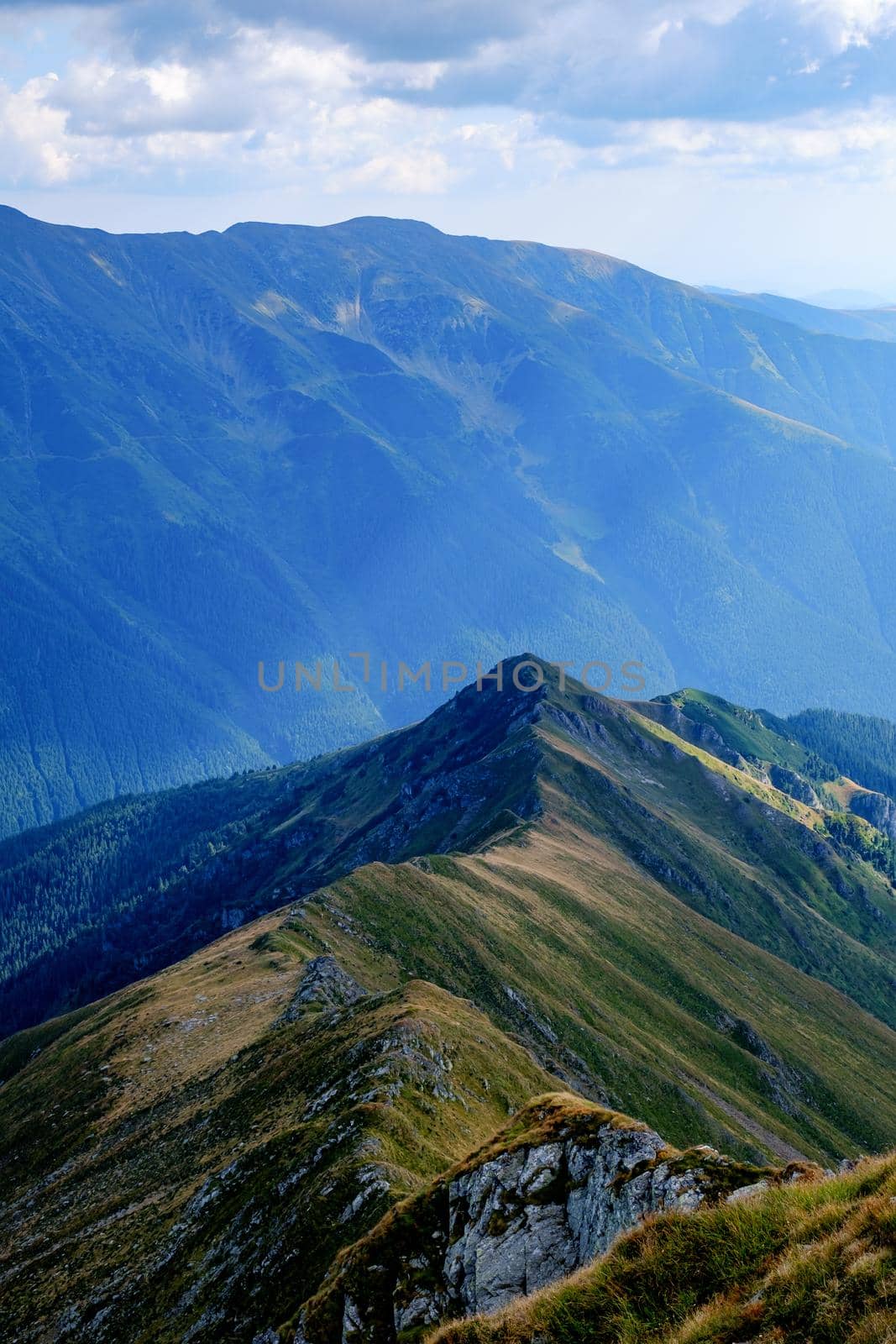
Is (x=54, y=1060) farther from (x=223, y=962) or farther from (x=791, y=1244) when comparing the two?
(x=791, y=1244)

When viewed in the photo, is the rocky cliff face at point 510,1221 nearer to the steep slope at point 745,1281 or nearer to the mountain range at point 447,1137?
the mountain range at point 447,1137

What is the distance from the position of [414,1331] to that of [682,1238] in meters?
13.8

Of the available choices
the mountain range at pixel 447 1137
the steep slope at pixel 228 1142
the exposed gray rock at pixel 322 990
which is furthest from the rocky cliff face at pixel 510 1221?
the exposed gray rock at pixel 322 990

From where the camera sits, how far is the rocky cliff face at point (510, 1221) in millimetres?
35312

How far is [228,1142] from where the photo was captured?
73312 mm

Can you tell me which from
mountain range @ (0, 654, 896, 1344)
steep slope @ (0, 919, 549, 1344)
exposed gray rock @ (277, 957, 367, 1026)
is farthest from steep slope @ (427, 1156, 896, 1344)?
exposed gray rock @ (277, 957, 367, 1026)

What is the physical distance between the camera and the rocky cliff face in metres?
35.3

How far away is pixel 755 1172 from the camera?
3266 cm

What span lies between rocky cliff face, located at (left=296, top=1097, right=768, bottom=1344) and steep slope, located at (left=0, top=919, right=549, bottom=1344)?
10832 mm

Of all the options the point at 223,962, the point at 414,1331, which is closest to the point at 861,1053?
the point at 223,962

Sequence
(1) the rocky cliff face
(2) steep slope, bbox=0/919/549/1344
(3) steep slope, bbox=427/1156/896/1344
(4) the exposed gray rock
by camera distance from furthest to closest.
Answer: (4) the exposed gray rock
(2) steep slope, bbox=0/919/549/1344
(1) the rocky cliff face
(3) steep slope, bbox=427/1156/896/1344

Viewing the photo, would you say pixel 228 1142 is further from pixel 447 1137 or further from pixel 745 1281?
pixel 745 1281

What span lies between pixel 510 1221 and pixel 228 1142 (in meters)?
41.6

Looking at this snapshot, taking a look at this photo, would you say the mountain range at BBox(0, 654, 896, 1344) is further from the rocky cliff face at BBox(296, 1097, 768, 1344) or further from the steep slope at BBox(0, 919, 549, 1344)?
the steep slope at BBox(0, 919, 549, 1344)
